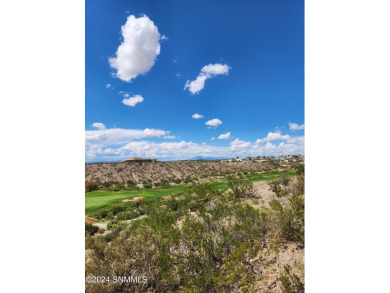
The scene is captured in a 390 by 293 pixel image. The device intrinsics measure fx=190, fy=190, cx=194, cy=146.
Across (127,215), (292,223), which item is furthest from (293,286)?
(127,215)

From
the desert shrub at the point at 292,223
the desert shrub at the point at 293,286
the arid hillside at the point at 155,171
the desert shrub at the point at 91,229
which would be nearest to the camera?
the desert shrub at the point at 293,286

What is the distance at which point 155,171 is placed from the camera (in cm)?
1803

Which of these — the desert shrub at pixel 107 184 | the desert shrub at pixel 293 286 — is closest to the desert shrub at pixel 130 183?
the desert shrub at pixel 107 184

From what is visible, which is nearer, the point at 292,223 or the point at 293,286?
the point at 293,286

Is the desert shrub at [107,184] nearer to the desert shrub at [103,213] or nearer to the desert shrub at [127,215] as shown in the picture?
the desert shrub at [103,213]

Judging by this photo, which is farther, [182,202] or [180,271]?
[182,202]

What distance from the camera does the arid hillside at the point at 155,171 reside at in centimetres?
1591

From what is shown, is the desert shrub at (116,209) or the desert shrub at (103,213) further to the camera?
the desert shrub at (116,209)

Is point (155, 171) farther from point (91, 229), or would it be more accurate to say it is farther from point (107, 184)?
point (91, 229)

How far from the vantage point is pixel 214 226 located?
3.88m
